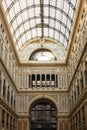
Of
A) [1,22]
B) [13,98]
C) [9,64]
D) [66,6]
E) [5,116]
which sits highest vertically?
[66,6]

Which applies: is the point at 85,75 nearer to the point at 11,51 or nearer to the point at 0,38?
the point at 0,38

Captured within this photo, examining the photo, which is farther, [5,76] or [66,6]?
[66,6]

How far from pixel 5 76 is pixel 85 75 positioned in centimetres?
1219

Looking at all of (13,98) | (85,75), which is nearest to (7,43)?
(13,98)

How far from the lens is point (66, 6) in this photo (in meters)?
46.4

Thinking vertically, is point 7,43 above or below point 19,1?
below

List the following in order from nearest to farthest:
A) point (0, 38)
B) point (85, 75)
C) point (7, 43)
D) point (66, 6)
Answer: point (85, 75)
point (0, 38)
point (7, 43)
point (66, 6)

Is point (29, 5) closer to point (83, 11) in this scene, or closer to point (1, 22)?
point (1, 22)

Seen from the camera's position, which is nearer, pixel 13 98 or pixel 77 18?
pixel 77 18

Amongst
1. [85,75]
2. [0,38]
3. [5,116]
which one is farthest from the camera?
[5,116]

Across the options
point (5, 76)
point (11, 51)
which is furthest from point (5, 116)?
point (11, 51)

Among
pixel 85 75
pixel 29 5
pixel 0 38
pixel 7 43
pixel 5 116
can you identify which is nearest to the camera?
pixel 85 75

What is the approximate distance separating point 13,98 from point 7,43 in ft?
36.2

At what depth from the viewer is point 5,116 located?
40.0 meters
